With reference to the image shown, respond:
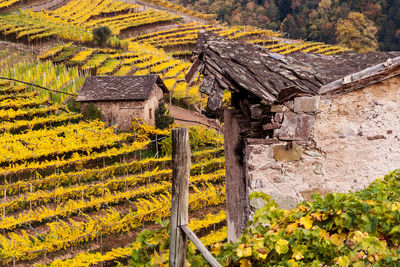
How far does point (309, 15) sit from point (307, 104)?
6560cm

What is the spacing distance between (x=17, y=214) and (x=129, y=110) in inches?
401

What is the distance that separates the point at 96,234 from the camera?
42.1 feet

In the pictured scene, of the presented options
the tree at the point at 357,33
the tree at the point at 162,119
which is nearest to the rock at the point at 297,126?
the tree at the point at 162,119

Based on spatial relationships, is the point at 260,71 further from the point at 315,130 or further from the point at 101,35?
A: the point at 101,35

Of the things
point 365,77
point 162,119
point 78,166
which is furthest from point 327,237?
point 162,119

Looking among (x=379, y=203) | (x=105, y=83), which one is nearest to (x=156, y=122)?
(x=105, y=83)

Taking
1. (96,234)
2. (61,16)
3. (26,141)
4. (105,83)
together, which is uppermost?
(61,16)

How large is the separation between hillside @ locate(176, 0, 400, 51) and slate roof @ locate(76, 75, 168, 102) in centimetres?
4216

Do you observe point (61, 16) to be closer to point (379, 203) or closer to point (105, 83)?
point (105, 83)

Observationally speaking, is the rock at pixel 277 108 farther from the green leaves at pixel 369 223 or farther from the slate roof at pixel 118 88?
the slate roof at pixel 118 88

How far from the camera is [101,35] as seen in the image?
1521 inches

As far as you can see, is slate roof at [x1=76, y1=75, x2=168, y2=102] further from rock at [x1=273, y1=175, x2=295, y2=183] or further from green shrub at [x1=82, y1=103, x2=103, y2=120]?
rock at [x1=273, y1=175, x2=295, y2=183]

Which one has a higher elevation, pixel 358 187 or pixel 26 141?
pixel 358 187

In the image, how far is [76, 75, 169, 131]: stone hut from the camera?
23.5 metres
